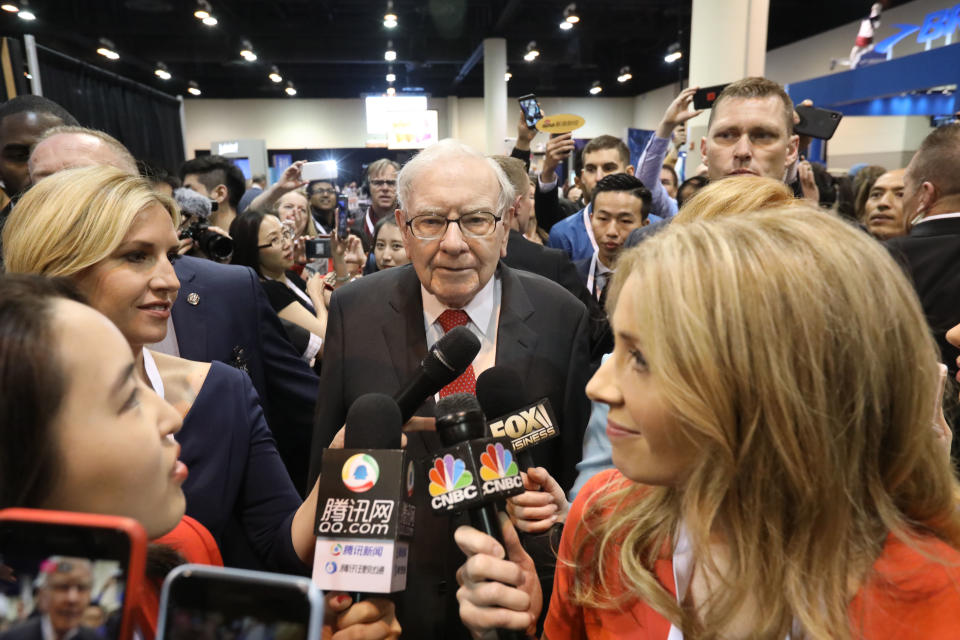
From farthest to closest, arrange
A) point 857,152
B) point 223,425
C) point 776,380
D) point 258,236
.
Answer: point 857,152 → point 258,236 → point 223,425 → point 776,380

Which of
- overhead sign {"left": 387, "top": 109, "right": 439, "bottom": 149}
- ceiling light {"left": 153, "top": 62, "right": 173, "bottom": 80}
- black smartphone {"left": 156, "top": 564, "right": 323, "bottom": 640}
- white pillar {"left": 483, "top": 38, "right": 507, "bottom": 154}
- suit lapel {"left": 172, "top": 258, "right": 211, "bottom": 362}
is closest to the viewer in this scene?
black smartphone {"left": 156, "top": 564, "right": 323, "bottom": 640}

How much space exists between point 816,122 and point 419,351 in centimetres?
201

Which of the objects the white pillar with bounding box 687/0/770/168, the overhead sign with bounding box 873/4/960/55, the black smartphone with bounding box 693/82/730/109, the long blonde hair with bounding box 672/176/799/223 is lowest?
the long blonde hair with bounding box 672/176/799/223

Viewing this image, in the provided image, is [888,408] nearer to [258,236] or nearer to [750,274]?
[750,274]

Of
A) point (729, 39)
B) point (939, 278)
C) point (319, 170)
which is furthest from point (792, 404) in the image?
point (319, 170)

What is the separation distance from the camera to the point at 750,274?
2.61ft

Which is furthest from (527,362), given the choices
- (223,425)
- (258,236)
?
(258,236)

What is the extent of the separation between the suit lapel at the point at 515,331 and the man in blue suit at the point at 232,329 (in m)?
0.77

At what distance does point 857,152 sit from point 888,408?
35.8 feet

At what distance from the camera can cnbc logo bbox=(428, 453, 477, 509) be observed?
0.87 m

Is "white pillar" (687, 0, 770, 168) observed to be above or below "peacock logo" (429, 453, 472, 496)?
above

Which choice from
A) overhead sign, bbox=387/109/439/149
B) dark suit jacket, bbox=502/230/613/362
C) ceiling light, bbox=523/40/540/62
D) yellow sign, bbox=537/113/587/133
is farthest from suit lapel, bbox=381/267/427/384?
ceiling light, bbox=523/40/540/62

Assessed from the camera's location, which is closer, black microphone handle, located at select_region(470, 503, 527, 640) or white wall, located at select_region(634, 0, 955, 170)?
black microphone handle, located at select_region(470, 503, 527, 640)

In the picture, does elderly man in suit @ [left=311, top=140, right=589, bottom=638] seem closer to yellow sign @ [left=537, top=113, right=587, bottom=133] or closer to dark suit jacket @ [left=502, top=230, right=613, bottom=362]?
dark suit jacket @ [left=502, top=230, right=613, bottom=362]
